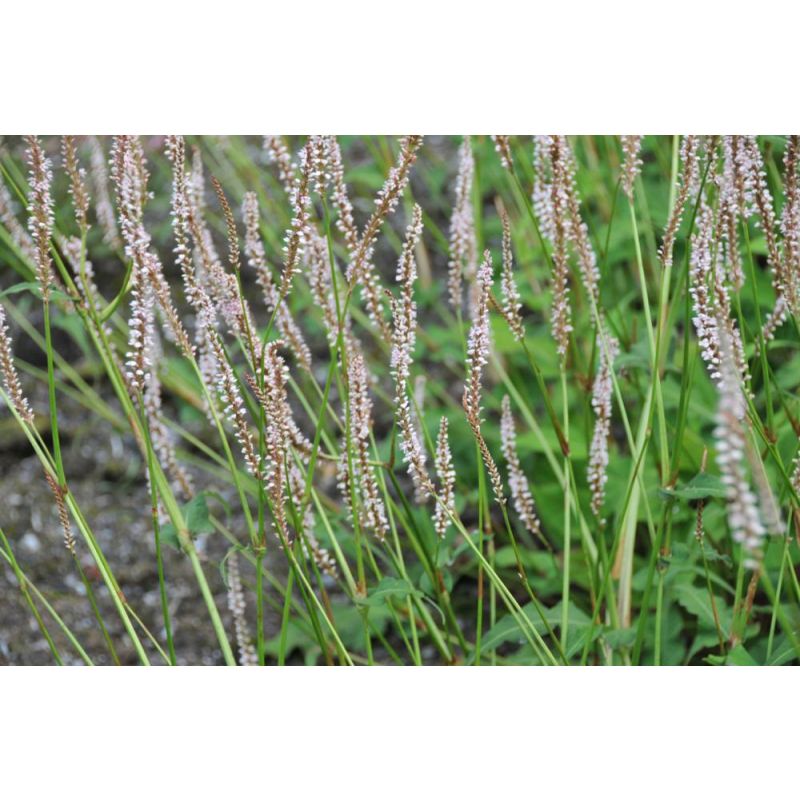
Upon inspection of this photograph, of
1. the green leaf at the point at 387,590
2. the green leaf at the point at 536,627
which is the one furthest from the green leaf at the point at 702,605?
the green leaf at the point at 387,590

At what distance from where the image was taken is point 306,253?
1.47m

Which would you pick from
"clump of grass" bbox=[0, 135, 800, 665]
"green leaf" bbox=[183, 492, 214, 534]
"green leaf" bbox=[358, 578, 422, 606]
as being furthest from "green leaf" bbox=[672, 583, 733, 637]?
"green leaf" bbox=[183, 492, 214, 534]

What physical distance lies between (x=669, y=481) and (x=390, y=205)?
0.53 metres

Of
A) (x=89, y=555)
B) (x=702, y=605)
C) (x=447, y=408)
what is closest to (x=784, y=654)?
(x=702, y=605)

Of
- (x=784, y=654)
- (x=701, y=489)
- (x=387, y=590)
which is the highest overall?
(x=701, y=489)

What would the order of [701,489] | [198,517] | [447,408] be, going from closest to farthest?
[701,489] → [198,517] → [447,408]

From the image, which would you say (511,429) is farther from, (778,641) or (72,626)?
(72,626)

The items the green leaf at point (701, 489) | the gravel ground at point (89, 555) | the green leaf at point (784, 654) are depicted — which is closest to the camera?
the green leaf at point (701, 489)

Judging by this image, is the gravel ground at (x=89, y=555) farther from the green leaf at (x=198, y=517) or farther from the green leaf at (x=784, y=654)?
the green leaf at (x=784, y=654)

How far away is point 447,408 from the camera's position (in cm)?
183

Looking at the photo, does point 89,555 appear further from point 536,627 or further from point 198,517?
point 536,627

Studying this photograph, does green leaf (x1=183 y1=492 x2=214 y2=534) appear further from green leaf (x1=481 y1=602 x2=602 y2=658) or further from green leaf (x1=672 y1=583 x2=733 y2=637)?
green leaf (x1=672 y1=583 x2=733 y2=637)

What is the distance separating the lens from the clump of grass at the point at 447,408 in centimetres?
128
